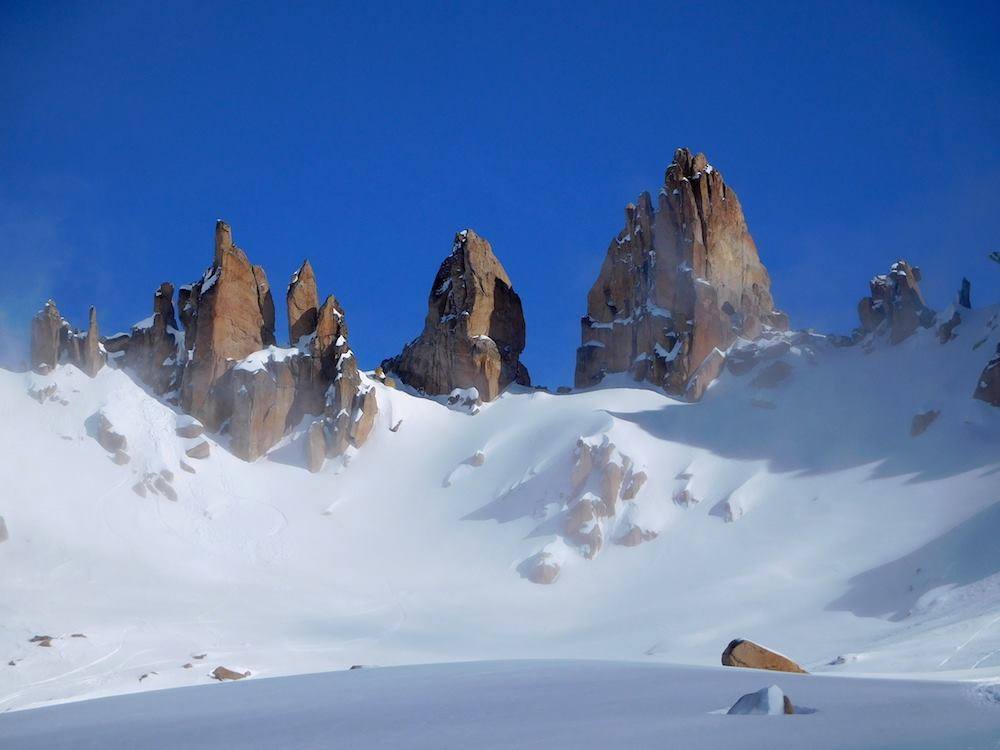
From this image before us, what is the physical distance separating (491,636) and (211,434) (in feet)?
123

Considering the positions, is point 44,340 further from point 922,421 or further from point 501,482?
point 922,421

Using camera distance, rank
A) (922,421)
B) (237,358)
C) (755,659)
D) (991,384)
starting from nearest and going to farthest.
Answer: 1. (755,659)
2. (991,384)
3. (922,421)
4. (237,358)

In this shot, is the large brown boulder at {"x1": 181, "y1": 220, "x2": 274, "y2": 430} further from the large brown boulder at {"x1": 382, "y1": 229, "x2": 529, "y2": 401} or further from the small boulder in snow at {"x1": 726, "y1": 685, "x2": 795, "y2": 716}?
the small boulder in snow at {"x1": 726, "y1": 685, "x2": 795, "y2": 716}

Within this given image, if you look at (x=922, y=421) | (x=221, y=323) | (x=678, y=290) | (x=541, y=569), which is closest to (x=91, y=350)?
(x=221, y=323)

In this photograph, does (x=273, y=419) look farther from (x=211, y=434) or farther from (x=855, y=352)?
(x=855, y=352)

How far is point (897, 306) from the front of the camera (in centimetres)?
8331

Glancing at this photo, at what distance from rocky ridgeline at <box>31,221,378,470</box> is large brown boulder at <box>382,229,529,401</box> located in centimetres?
1056

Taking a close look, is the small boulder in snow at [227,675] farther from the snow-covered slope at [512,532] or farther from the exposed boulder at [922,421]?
the exposed boulder at [922,421]

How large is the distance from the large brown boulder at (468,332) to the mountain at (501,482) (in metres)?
0.30

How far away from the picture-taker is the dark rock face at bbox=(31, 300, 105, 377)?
80312 millimetres

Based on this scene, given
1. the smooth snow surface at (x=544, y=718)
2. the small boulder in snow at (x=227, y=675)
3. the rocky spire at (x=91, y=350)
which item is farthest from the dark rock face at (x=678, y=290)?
the smooth snow surface at (x=544, y=718)

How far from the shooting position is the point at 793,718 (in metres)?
12.9

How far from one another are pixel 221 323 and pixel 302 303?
9.05 metres

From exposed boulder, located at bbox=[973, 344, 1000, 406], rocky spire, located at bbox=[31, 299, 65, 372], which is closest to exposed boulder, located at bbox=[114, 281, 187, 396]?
rocky spire, located at bbox=[31, 299, 65, 372]
